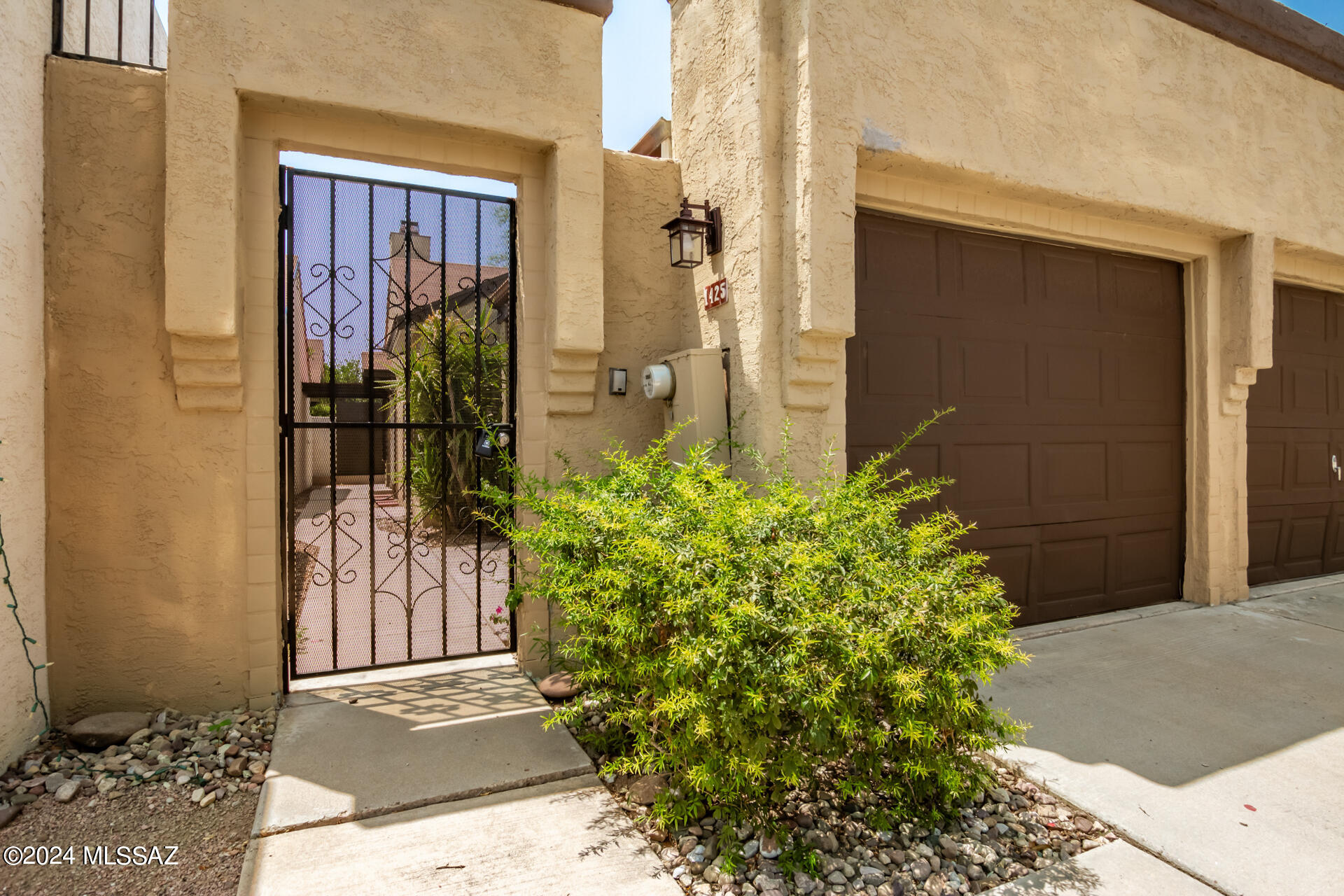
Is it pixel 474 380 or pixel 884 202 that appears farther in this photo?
pixel 884 202

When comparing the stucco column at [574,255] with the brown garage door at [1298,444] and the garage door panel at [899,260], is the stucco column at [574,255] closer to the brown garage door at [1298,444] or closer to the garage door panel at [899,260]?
the garage door panel at [899,260]

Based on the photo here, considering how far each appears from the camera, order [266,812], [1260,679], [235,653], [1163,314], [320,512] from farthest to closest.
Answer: [1163,314], [1260,679], [320,512], [235,653], [266,812]

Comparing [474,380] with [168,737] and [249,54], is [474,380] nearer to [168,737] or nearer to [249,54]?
[249,54]

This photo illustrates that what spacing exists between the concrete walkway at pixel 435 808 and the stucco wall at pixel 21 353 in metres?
1.04

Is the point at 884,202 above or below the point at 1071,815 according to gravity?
above

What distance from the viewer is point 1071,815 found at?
8.79 feet

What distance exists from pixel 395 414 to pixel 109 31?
296cm

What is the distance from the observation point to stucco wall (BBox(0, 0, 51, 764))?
2873 mm

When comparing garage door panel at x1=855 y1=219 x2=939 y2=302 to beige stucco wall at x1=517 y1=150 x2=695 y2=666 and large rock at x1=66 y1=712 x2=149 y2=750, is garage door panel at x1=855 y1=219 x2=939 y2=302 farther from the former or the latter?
large rock at x1=66 y1=712 x2=149 y2=750

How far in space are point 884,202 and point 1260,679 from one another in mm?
3472

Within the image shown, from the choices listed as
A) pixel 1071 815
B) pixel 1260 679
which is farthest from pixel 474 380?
pixel 1260 679

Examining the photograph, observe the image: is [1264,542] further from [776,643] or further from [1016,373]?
[776,643]

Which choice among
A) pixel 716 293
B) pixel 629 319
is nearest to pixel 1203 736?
pixel 716 293

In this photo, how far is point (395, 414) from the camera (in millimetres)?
4180
